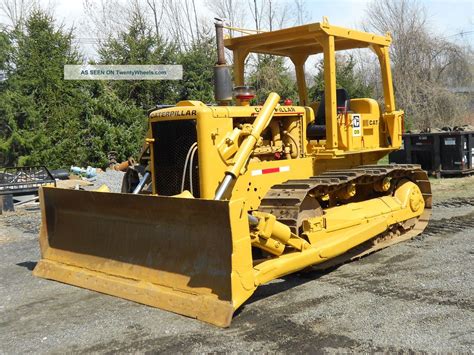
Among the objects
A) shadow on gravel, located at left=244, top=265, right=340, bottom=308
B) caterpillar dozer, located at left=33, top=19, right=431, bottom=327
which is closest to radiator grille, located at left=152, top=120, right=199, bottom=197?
caterpillar dozer, located at left=33, top=19, right=431, bottom=327

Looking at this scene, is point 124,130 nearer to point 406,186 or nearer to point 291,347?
point 406,186

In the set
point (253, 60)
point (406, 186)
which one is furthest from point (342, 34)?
point (253, 60)

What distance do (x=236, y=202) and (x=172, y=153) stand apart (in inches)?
66.7

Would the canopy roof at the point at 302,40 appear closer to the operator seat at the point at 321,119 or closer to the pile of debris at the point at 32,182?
the operator seat at the point at 321,119

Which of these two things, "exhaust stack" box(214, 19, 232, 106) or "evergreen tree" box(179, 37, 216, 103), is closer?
"exhaust stack" box(214, 19, 232, 106)

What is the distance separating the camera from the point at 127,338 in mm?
4336

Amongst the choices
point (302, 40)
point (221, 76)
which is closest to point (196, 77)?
point (302, 40)

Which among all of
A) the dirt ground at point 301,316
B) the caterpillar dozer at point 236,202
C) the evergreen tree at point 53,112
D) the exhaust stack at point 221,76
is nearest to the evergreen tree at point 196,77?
the evergreen tree at point 53,112

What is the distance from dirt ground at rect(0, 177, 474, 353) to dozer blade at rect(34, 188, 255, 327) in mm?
199

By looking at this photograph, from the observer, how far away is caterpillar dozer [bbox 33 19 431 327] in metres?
4.65

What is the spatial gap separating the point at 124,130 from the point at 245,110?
515 inches

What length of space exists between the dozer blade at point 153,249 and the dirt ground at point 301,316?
0.20 metres

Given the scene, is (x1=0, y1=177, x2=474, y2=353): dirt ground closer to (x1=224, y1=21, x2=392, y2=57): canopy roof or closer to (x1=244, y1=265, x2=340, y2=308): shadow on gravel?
(x1=244, y1=265, x2=340, y2=308): shadow on gravel

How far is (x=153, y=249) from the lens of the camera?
204 inches
